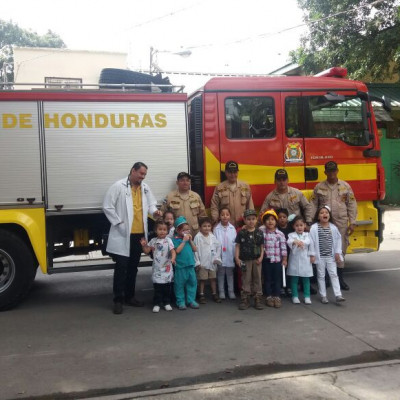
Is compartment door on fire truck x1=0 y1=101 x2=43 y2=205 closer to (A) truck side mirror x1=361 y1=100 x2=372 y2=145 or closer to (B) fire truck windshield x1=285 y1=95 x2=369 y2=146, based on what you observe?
(B) fire truck windshield x1=285 y1=95 x2=369 y2=146

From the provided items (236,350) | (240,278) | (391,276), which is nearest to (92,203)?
(240,278)

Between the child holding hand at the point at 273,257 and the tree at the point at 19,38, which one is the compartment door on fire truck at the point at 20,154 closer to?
the child holding hand at the point at 273,257

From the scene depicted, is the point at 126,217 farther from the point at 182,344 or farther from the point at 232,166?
the point at 182,344

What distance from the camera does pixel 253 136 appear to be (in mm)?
6426

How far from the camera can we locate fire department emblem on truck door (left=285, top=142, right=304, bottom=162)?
21.4 feet

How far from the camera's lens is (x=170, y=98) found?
20.1 feet

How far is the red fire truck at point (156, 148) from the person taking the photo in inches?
224

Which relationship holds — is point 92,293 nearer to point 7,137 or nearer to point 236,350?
point 7,137

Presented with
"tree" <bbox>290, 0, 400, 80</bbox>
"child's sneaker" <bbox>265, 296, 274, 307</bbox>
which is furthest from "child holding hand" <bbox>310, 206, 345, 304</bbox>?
"tree" <bbox>290, 0, 400, 80</bbox>

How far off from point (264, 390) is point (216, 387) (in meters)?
0.36

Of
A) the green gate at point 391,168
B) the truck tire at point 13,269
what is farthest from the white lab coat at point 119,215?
the green gate at point 391,168

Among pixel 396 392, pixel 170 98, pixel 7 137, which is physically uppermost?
pixel 170 98

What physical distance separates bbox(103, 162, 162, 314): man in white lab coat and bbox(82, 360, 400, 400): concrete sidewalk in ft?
7.25

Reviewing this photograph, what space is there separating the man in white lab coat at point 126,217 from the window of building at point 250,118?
140 centimetres
